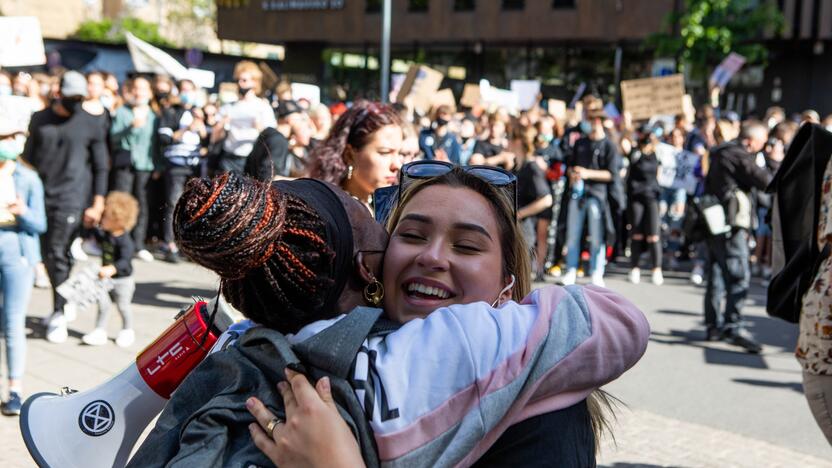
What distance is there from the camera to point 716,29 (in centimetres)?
2094

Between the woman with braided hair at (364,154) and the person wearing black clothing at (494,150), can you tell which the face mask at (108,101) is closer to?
the person wearing black clothing at (494,150)

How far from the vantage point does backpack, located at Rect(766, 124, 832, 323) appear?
346 cm

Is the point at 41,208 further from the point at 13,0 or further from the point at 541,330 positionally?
the point at 13,0

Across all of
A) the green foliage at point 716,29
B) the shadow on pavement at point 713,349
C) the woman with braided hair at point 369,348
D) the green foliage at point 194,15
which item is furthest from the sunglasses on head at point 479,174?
the green foliage at point 194,15

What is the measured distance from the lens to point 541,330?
1.49m

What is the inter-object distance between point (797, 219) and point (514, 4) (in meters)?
28.8

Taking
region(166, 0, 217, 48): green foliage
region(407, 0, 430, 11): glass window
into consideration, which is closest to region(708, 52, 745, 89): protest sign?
region(407, 0, 430, 11): glass window

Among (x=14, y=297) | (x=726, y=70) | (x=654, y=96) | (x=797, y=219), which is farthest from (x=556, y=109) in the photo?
(x=797, y=219)

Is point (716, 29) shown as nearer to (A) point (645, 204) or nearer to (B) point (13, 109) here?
(A) point (645, 204)

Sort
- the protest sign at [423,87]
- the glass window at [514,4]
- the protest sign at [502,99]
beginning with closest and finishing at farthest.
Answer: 1. the protest sign at [423,87]
2. the protest sign at [502,99]
3. the glass window at [514,4]

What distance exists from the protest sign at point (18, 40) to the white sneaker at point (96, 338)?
456 centimetres

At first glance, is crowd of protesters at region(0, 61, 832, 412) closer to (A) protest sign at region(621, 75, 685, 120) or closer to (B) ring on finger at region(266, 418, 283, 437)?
(A) protest sign at region(621, 75, 685, 120)

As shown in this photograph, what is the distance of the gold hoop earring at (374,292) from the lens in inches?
65.8

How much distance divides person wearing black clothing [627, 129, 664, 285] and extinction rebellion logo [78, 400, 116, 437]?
377 inches
